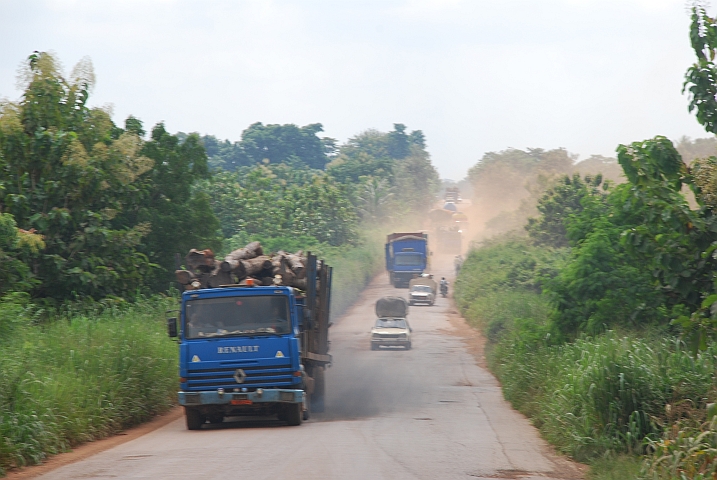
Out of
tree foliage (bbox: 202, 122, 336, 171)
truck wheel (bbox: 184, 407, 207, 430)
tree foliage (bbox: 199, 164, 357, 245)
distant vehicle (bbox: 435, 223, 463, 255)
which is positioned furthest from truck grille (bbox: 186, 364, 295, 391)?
tree foliage (bbox: 202, 122, 336, 171)

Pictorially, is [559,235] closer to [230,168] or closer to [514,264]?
[514,264]

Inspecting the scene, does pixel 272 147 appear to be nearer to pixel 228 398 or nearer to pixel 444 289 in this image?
pixel 444 289

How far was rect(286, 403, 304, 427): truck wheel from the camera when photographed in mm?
15062

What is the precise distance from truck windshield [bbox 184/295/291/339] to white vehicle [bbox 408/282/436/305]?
142 ft

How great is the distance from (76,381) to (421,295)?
44.7 meters

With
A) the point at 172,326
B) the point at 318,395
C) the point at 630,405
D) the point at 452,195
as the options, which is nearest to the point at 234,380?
the point at 172,326

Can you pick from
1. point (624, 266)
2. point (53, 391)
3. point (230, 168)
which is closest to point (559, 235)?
point (624, 266)

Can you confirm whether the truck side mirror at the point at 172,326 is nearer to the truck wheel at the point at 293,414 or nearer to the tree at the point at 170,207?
the truck wheel at the point at 293,414

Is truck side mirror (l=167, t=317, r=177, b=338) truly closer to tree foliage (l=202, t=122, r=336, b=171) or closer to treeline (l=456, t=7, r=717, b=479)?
treeline (l=456, t=7, r=717, b=479)

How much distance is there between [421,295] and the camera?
5797 centimetres

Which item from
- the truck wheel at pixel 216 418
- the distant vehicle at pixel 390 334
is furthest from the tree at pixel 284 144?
the truck wheel at pixel 216 418

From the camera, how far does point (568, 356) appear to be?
54.7ft

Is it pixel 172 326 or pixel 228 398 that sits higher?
pixel 172 326

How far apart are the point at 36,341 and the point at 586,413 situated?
10123 millimetres
